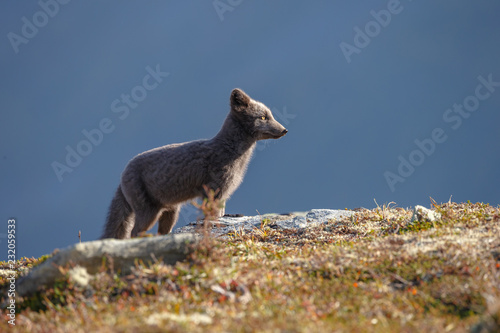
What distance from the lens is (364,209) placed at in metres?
11.0

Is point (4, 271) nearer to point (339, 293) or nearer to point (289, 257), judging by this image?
point (289, 257)

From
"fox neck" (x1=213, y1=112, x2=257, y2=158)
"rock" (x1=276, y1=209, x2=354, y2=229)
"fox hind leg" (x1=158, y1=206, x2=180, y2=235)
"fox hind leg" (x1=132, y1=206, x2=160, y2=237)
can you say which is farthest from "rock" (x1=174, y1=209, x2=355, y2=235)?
"fox neck" (x1=213, y1=112, x2=257, y2=158)

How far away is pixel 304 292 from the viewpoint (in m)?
5.25

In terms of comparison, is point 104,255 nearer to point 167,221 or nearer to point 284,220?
point 167,221

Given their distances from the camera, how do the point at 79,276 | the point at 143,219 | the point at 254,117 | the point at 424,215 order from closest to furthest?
the point at 79,276
the point at 424,215
the point at 143,219
the point at 254,117

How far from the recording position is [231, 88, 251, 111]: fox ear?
9742mm

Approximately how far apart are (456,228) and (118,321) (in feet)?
18.8

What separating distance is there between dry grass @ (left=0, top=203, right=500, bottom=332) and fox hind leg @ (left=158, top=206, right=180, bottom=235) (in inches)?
147

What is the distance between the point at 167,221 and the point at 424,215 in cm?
559

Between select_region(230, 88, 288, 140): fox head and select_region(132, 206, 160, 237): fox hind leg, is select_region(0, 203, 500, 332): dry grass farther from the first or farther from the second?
select_region(230, 88, 288, 140): fox head

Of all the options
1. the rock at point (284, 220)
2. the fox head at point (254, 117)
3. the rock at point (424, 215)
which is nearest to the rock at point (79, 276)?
the rock at point (284, 220)

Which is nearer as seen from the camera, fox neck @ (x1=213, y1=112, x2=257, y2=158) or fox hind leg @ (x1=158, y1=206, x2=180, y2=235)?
fox neck @ (x1=213, y1=112, x2=257, y2=158)

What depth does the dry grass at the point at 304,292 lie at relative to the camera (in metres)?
4.21

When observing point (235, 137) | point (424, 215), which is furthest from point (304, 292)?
point (235, 137)
